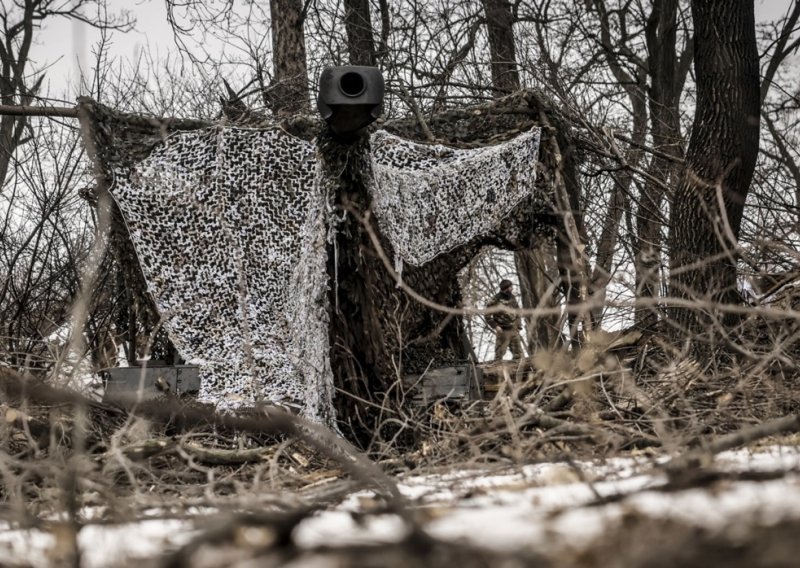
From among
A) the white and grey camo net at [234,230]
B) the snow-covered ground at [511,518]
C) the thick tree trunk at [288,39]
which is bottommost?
the snow-covered ground at [511,518]

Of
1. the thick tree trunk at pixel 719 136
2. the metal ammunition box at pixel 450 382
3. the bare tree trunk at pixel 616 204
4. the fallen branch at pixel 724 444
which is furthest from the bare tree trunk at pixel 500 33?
the fallen branch at pixel 724 444

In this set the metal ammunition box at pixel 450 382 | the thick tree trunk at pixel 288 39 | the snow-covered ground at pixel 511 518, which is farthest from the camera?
the thick tree trunk at pixel 288 39

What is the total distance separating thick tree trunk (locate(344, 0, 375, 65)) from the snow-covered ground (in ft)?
29.6

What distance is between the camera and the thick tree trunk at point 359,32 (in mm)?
11414

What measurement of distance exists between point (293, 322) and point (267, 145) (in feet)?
4.26

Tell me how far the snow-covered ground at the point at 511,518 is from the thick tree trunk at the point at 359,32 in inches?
355

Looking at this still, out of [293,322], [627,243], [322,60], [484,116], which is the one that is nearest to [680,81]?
[627,243]

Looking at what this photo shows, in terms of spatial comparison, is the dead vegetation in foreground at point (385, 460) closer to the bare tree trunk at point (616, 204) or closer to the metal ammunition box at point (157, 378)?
the metal ammunition box at point (157, 378)

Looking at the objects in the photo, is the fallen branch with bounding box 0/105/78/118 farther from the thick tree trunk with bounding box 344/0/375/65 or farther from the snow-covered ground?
the snow-covered ground

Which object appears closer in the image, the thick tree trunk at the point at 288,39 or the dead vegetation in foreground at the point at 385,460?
the dead vegetation in foreground at the point at 385,460

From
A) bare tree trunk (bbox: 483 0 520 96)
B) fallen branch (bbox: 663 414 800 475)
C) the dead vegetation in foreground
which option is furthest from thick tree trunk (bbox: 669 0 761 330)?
bare tree trunk (bbox: 483 0 520 96)

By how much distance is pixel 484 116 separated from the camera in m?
7.30

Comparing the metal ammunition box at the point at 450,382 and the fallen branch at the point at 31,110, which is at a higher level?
the fallen branch at the point at 31,110

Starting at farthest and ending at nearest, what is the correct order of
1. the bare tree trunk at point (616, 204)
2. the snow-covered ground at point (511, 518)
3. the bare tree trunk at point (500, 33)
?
the bare tree trunk at point (500, 33) → the bare tree trunk at point (616, 204) → the snow-covered ground at point (511, 518)
